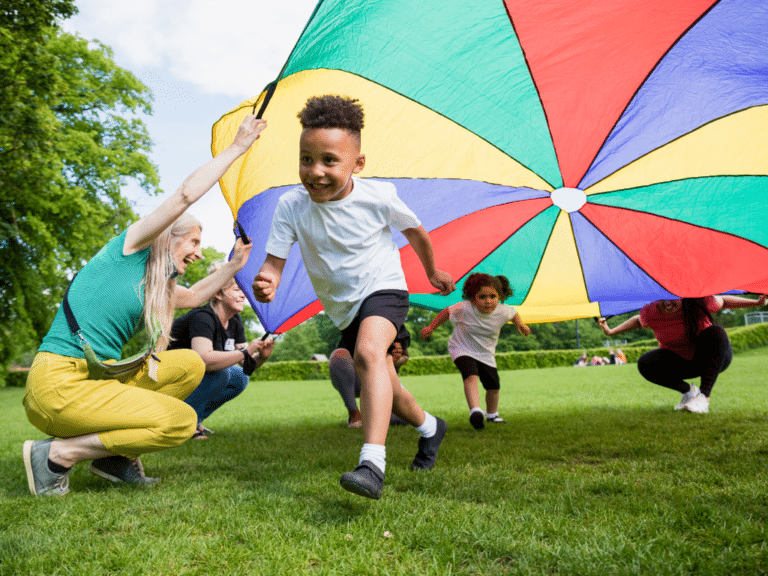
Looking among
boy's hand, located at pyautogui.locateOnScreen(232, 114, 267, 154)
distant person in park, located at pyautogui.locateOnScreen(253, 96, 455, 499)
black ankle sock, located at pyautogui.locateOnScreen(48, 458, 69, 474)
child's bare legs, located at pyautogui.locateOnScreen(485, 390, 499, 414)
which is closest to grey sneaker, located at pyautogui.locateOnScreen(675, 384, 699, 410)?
child's bare legs, located at pyautogui.locateOnScreen(485, 390, 499, 414)

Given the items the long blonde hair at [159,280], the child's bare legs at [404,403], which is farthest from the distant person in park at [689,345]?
the long blonde hair at [159,280]

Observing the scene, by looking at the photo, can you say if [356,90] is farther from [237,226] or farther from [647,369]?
[647,369]

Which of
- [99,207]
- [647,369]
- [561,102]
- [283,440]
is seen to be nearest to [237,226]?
[283,440]

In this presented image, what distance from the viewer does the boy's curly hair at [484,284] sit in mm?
4824

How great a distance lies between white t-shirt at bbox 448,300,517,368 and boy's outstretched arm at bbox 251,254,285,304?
2746mm

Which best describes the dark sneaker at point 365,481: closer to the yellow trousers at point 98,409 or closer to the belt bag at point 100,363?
Result: the yellow trousers at point 98,409

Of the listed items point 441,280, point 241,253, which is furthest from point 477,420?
point 241,253

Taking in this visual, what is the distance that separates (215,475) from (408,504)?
1253 millimetres

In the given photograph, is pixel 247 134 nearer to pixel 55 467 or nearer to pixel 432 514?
pixel 55 467

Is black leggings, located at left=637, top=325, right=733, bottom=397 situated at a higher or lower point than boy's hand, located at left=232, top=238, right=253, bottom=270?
lower

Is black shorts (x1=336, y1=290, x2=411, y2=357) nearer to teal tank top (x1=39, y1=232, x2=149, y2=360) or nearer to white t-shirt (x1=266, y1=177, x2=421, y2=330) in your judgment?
white t-shirt (x1=266, y1=177, x2=421, y2=330)

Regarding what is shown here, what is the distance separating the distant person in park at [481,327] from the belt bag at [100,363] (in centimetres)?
275

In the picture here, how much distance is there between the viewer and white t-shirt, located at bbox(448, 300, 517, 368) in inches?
195

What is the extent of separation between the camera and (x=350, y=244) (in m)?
2.39
